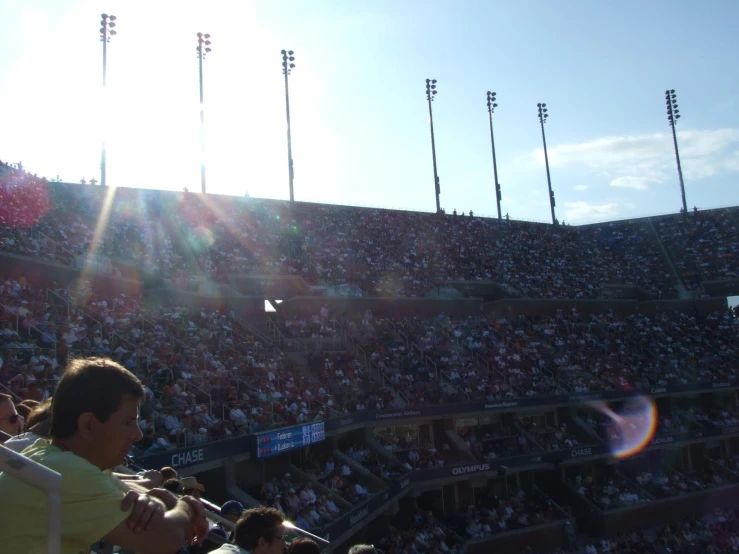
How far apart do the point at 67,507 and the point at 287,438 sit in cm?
1531

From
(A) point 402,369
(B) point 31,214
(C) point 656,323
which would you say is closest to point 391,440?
(A) point 402,369

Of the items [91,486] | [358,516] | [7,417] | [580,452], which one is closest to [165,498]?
[91,486]

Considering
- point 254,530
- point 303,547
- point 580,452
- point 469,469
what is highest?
point 254,530

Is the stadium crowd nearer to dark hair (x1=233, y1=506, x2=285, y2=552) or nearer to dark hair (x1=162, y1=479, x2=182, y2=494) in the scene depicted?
dark hair (x1=162, y1=479, x2=182, y2=494)

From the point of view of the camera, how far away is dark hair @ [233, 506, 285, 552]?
3.06m

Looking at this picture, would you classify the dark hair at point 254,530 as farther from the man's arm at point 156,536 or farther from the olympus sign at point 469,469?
the olympus sign at point 469,469

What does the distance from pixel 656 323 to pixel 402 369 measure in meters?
17.9

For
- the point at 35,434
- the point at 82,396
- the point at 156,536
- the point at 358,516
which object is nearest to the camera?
the point at 156,536

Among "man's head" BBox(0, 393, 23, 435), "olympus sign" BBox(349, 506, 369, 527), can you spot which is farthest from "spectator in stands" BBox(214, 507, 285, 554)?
"olympus sign" BBox(349, 506, 369, 527)

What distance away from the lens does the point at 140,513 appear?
1.95 metres

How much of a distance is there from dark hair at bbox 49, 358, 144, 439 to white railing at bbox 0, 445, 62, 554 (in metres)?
0.32

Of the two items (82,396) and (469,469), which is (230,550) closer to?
(82,396)

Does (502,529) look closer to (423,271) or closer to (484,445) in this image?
(484,445)

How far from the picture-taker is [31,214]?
Answer: 19844mm
